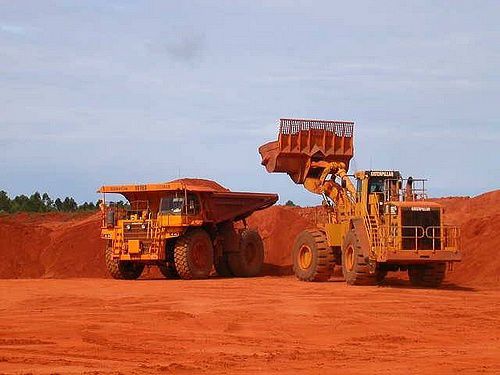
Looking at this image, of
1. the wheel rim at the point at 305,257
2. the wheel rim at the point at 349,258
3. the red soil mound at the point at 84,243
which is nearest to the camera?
the wheel rim at the point at 349,258

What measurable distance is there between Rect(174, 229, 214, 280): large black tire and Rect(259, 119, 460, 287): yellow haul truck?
289 cm

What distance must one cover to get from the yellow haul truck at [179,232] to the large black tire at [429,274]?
21.7 feet

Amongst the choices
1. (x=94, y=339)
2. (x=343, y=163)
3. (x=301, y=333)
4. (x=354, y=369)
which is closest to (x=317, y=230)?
(x=343, y=163)

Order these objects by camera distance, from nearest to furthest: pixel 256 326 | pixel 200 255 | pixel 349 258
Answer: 1. pixel 256 326
2. pixel 349 258
3. pixel 200 255

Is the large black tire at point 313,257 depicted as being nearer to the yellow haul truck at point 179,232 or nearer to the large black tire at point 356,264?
the large black tire at point 356,264

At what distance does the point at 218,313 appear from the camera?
56.0 feet

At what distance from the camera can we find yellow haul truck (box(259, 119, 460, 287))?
2294 cm

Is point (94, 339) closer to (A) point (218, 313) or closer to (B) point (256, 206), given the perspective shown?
(A) point (218, 313)

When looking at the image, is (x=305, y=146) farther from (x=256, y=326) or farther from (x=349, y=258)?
(x=256, y=326)

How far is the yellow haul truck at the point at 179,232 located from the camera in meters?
27.7

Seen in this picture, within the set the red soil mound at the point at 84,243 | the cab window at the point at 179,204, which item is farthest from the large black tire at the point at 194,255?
the red soil mound at the point at 84,243

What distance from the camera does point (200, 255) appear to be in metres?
28.4

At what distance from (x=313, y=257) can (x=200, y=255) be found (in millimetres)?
3953

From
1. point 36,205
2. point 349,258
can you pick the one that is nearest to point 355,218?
point 349,258
